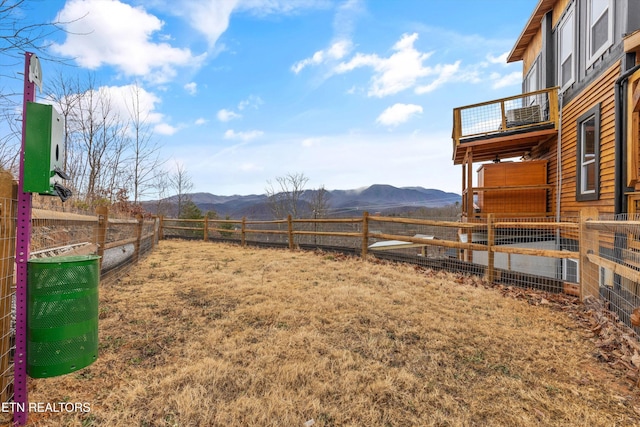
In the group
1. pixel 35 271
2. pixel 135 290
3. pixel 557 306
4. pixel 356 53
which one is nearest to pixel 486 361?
pixel 557 306

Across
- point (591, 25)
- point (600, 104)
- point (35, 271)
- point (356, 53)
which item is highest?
point (356, 53)

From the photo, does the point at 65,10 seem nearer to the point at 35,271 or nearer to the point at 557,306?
the point at 35,271

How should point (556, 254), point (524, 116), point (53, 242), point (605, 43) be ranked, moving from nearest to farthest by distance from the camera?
point (53, 242), point (556, 254), point (605, 43), point (524, 116)

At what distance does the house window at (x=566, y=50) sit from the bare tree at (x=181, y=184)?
23.2m

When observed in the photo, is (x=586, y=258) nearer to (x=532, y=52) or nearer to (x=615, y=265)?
(x=615, y=265)

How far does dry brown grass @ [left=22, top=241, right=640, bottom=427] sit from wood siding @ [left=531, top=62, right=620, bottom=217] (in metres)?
3.61

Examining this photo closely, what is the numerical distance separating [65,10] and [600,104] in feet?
29.5

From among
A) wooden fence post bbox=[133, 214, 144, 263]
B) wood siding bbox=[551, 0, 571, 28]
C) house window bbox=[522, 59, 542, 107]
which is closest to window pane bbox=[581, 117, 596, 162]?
house window bbox=[522, 59, 542, 107]

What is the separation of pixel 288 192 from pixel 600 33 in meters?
24.1

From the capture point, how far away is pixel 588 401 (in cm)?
201

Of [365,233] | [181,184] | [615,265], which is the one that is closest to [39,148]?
[615,265]

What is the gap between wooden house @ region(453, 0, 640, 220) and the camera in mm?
5305

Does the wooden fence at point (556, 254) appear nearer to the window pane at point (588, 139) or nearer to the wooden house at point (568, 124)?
the wooden house at point (568, 124)

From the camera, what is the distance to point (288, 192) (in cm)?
2864
